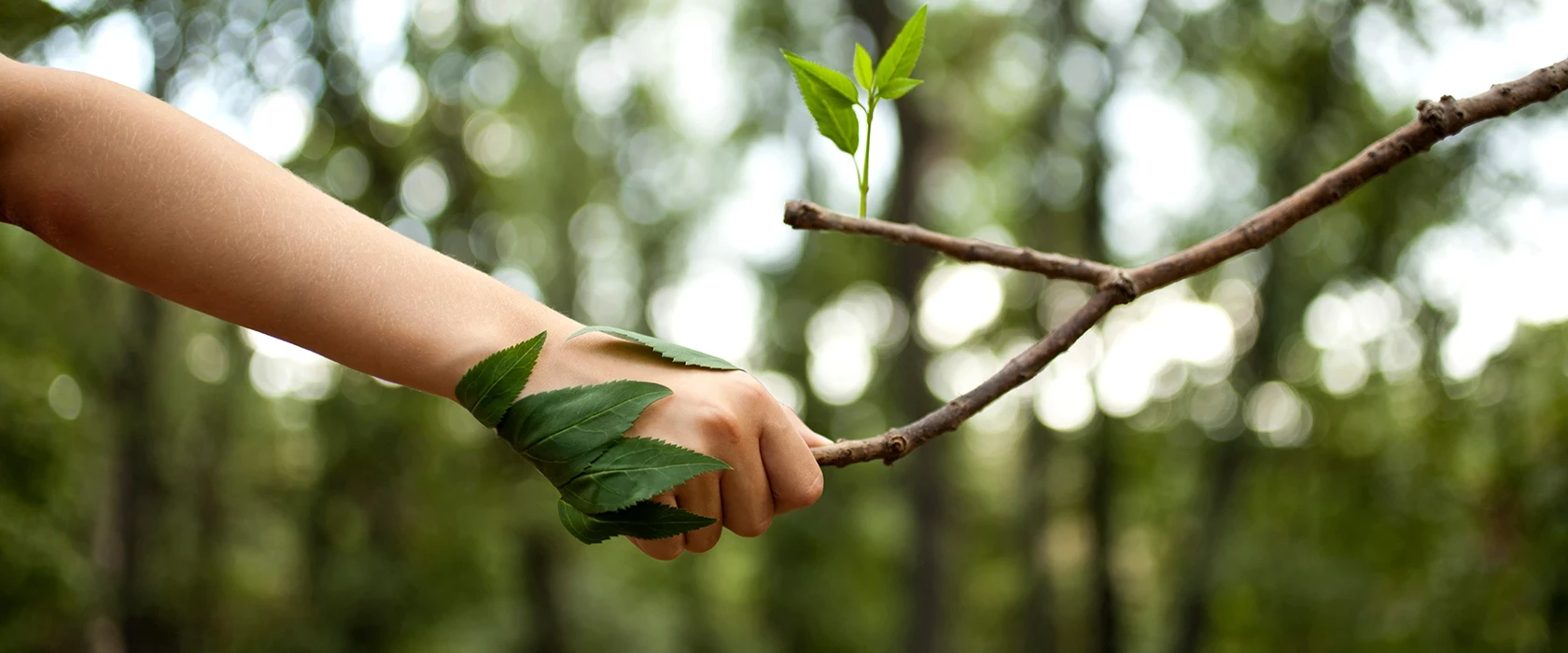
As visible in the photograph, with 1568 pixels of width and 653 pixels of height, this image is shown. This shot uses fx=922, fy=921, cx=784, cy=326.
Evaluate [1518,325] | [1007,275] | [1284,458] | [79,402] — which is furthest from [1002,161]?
A: [79,402]

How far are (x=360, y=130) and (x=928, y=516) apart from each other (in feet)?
20.3

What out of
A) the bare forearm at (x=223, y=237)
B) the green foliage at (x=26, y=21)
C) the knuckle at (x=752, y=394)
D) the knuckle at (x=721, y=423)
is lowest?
the knuckle at (x=721, y=423)

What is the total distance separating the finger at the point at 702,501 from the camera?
37.4 inches

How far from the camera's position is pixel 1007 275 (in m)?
11.6

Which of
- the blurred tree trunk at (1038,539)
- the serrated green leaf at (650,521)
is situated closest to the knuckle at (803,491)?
the serrated green leaf at (650,521)

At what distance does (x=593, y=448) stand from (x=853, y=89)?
1.58 ft

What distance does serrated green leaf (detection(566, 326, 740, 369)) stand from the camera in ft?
3.24

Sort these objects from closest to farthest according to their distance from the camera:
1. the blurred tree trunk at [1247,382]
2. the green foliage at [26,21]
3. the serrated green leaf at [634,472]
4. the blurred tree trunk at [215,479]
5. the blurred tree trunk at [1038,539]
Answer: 1. the serrated green leaf at [634,472]
2. the green foliage at [26,21]
3. the blurred tree trunk at [1247,382]
4. the blurred tree trunk at [215,479]
5. the blurred tree trunk at [1038,539]

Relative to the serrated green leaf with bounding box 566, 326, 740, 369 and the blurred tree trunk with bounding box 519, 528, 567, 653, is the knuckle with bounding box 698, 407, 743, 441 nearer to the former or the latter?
the serrated green leaf with bounding box 566, 326, 740, 369

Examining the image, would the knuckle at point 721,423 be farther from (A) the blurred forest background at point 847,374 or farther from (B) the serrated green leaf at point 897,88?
(A) the blurred forest background at point 847,374

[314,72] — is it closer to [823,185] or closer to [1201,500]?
[823,185]

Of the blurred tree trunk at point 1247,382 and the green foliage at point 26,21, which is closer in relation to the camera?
the green foliage at point 26,21

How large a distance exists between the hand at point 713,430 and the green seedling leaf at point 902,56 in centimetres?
37

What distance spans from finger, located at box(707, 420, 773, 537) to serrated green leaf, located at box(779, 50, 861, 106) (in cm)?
39
